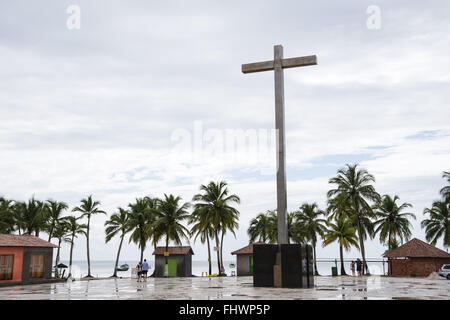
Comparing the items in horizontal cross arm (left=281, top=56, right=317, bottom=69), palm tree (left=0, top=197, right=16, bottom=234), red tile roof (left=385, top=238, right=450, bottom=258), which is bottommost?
red tile roof (left=385, top=238, right=450, bottom=258)

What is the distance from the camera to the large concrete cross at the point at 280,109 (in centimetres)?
1738

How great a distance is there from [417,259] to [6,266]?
111 ft

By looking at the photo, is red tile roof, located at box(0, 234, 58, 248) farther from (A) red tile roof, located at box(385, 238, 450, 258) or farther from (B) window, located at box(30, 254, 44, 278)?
(A) red tile roof, located at box(385, 238, 450, 258)

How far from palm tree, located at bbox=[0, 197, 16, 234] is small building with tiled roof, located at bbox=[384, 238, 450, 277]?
4120 centimetres

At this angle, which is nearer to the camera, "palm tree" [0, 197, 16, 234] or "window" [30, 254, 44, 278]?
"window" [30, 254, 44, 278]

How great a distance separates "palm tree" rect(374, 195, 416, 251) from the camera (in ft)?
164

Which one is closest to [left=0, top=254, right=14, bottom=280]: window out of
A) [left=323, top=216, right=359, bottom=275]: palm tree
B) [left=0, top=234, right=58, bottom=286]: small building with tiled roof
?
[left=0, top=234, right=58, bottom=286]: small building with tiled roof

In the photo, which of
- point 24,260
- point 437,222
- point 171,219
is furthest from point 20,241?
point 437,222

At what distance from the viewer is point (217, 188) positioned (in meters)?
48.3

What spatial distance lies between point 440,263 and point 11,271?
35334 mm

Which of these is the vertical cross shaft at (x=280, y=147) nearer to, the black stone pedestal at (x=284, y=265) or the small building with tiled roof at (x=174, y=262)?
→ the black stone pedestal at (x=284, y=265)

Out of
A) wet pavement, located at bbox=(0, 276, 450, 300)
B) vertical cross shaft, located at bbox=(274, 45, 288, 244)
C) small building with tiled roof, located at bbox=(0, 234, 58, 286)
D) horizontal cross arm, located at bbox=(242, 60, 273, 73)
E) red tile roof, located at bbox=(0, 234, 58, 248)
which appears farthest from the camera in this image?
red tile roof, located at bbox=(0, 234, 58, 248)

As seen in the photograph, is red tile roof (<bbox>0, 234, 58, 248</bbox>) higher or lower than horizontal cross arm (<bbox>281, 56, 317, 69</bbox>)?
lower

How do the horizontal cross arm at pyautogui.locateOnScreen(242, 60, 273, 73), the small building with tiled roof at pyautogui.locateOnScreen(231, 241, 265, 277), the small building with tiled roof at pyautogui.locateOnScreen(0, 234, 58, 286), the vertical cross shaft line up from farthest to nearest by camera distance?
1. the small building with tiled roof at pyautogui.locateOnScreen(231, 241, 265, 277)
2. the small building with tiled roof at pyautogui.locateOnScreen(0, 234, 58, 286)
3. the horizontal cross arm at pyautogui.locateOnScreen(242, 60, 273, 73)
4. the vertical cross shaft
